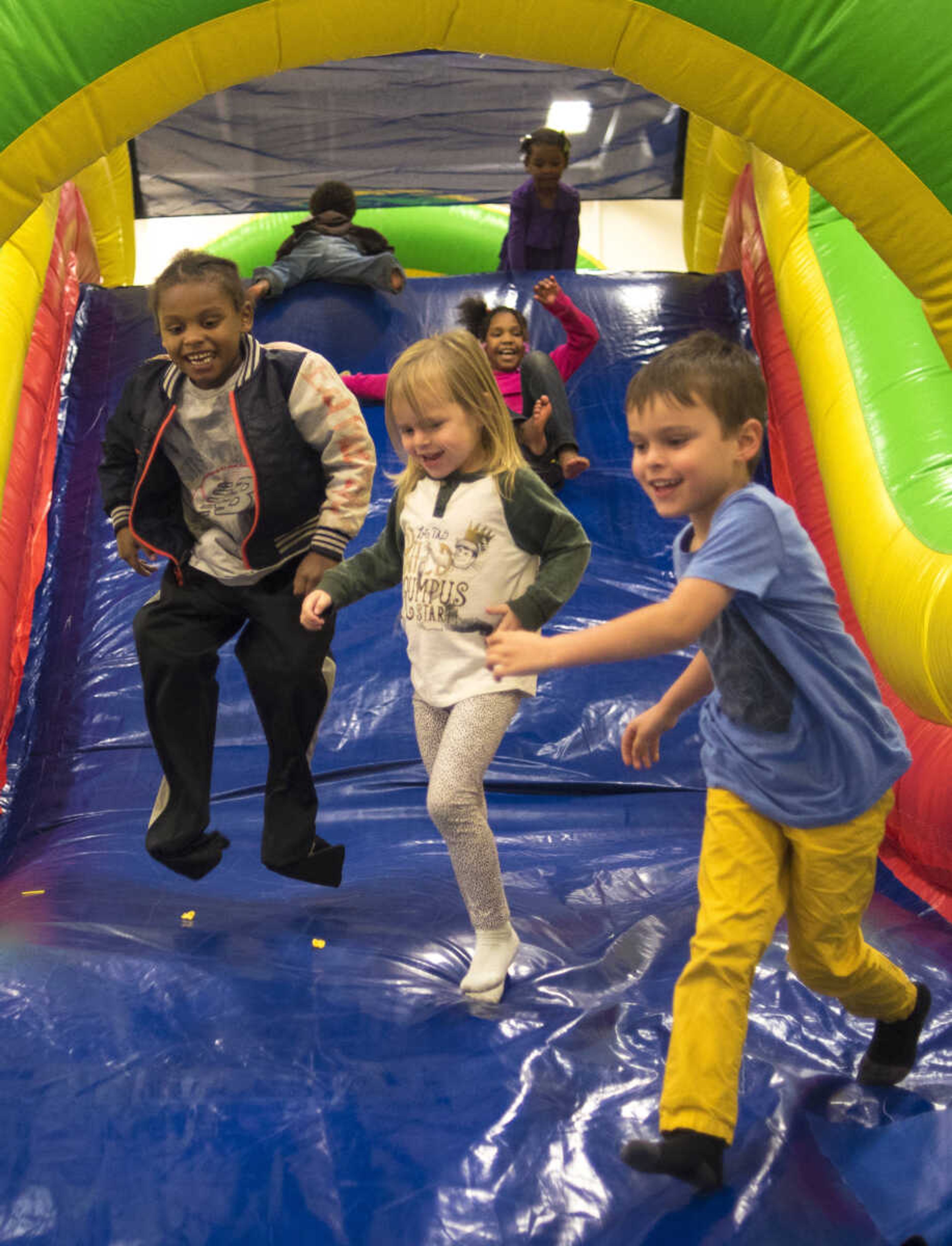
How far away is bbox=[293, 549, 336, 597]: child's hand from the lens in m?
1.81

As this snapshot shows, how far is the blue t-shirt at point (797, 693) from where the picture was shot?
1282 mm

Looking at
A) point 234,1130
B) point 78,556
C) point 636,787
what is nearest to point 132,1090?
point 234,1130

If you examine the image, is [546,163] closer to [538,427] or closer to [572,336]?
[572,336]

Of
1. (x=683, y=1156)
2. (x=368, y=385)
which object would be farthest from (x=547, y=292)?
(x=683, y=1156)

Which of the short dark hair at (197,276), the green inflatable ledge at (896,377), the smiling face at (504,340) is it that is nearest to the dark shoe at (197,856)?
the short dark hair at (197,276)

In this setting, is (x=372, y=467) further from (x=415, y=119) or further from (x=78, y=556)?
(x=415, y=119)

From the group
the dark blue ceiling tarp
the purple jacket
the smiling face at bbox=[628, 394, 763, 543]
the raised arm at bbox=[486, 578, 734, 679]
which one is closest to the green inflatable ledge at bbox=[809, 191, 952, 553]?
the smiling face at bbox=[628, 394, 763, 543]

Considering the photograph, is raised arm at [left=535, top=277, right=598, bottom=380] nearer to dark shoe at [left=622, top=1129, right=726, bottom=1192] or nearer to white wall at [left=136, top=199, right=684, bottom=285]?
dark shoe at [left=622, top=1129, right=726, bottom=1192]

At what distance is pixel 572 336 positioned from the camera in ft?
11.2

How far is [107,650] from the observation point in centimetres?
287

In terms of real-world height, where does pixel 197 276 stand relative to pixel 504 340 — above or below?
below

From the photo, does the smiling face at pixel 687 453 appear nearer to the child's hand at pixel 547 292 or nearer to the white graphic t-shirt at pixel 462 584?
the white graphic t-shirt at pixel 462 584

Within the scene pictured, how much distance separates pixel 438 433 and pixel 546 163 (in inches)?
A: 105

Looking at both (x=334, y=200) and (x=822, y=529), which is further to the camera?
(x=334, y=200)
